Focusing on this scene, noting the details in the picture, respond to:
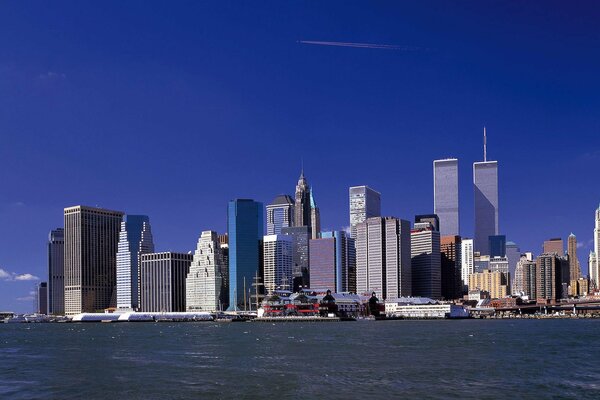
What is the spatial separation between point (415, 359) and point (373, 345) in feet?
87.5

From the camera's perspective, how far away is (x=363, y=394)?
5572cm

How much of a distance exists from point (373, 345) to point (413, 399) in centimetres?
5499

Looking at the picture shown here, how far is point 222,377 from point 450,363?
23727mm

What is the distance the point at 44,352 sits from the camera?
10688 centimetres

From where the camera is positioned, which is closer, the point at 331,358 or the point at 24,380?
the point at 24,380

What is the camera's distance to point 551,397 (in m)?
54.3

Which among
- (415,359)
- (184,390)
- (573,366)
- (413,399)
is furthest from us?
(415,359)

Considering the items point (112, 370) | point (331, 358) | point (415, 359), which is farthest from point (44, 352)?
point (415, 359)

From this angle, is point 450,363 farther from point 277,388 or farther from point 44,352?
point 44,352

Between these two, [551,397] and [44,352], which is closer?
[551,397]

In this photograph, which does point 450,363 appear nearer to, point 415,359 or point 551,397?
point 415,359

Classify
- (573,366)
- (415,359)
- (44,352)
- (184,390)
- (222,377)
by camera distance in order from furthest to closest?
1. (44,352)
2. (415,359)
3. (573,366)
4. (222,377)
5. (184,390)

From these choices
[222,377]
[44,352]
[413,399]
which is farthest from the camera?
[44,352]

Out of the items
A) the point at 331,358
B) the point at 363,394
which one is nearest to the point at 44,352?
the point at 331,358
